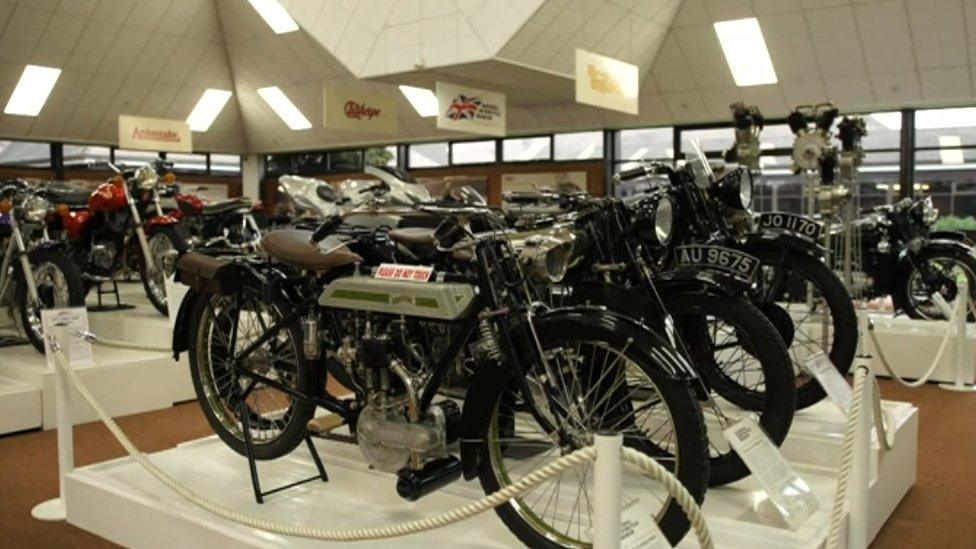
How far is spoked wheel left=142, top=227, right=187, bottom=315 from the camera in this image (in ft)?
20.3

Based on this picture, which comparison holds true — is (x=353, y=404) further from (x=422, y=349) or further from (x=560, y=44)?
(x=560, y=44)

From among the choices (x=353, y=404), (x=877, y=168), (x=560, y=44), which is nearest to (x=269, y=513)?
(x=353, y=404)

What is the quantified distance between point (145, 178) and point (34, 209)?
0.82 metres

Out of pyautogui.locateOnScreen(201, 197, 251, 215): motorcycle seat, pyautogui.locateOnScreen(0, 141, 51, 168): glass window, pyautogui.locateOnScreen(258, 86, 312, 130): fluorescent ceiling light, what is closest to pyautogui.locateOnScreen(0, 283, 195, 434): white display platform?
pyautogui.locateOnScreen(201, 197, 251, 215): motorcycle seat

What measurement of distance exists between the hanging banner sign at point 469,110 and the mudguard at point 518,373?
7516 millimetres

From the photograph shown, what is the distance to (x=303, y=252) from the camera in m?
2.86

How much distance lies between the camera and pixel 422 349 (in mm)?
2736

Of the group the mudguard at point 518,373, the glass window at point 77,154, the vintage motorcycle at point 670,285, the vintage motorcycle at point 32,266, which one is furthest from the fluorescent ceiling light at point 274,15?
the mudguard at point 518,373

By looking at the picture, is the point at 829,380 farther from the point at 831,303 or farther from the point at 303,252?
the point at 303,252

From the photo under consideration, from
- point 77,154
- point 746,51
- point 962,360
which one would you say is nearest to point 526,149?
point 746,51

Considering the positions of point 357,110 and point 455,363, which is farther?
point 357,110

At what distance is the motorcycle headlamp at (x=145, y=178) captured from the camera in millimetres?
6156

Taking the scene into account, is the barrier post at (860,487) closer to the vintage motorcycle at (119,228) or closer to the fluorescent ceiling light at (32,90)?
the vintage motorcycle at (119,228)

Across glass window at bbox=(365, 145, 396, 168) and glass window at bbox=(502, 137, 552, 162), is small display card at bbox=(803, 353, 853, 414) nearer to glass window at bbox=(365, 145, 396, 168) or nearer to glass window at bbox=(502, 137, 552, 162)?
glass window at bbox=(502, 137, 552, 162)
